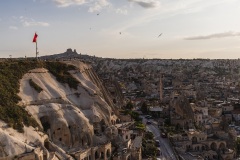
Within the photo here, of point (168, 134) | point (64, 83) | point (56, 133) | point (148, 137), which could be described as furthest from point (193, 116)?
point (56, 133)

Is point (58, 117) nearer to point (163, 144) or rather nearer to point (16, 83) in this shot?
point (16, 83)

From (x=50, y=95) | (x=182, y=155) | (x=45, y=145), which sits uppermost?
(x=50, y=95)

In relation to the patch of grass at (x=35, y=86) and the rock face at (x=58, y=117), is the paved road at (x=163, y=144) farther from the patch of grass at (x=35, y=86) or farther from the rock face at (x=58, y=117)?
the patch of grass at (x=35, y=86)

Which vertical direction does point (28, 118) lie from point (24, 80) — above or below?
below

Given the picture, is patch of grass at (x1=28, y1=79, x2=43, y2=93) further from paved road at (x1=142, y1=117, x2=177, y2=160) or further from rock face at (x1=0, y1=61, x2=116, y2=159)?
paved road at (x1=142, y1=117, x2=177, y2=160)

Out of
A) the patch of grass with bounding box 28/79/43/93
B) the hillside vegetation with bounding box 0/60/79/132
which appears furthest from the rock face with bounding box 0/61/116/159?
the hillside vegetation with bounding box 0/60/79/132

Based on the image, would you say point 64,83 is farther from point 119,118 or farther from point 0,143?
point 0,143
